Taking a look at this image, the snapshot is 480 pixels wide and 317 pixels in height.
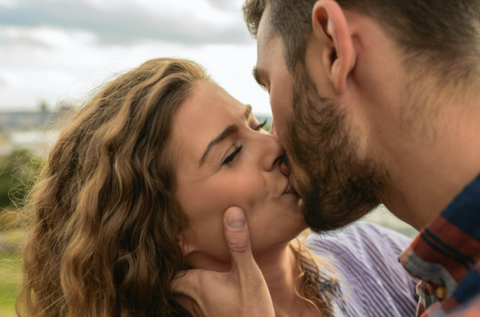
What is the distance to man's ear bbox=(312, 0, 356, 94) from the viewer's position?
1.46 meters

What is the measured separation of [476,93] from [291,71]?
0.71 m

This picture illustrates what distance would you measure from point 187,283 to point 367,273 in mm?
1159

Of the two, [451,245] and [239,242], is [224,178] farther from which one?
[451,245]

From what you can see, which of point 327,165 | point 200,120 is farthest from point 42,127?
point 327,165

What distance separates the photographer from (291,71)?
175cm

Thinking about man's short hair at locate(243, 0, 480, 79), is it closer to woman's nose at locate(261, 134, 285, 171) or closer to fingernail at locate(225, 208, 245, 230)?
woman's nose at locate(261, 134, 285, 171)

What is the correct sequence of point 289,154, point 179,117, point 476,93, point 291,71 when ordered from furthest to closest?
point 179,117
point 289,154
point 291,71
point 476,93

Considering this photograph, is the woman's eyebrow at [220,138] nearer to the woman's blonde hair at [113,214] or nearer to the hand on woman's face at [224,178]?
the hand on woman's face at [224,178]

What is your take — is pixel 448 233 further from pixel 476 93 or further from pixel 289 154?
pixel 289 154

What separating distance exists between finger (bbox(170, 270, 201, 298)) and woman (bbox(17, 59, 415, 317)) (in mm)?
56

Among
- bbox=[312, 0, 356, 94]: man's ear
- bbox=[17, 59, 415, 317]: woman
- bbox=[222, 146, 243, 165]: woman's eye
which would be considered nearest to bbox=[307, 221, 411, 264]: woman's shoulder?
bbox=[17, 59, 415, 317]: woman

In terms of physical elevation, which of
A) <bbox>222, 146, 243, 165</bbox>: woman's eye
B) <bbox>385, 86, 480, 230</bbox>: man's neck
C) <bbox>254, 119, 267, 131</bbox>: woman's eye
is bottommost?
<bbox>222, 146, 243, 165</bbox>: woman's eye

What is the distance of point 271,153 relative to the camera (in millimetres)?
2062

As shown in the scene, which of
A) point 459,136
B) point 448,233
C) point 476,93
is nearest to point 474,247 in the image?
point 448,233
